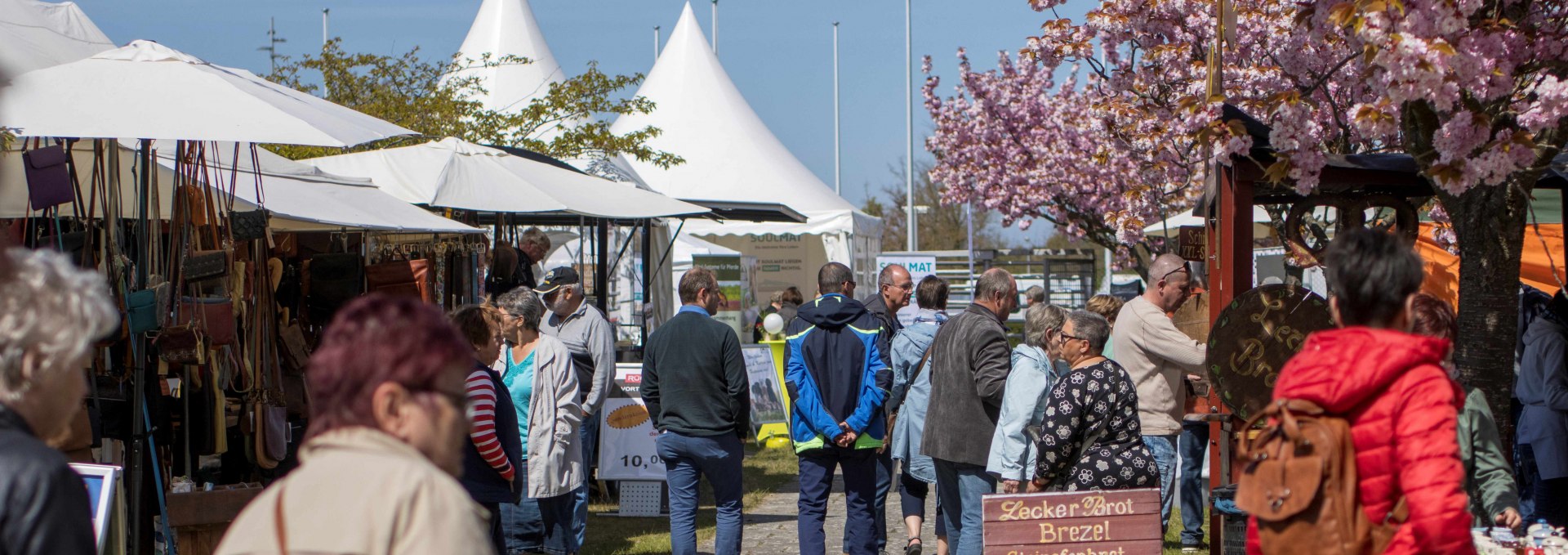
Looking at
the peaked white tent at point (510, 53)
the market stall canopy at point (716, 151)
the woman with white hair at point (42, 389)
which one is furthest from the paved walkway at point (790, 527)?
the peaked white tent at point (510, 53)

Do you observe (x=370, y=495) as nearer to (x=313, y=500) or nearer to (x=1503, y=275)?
(x=313, y=500)

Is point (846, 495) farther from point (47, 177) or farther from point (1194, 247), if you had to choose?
point (47, 177)

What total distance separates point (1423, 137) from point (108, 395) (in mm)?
5467

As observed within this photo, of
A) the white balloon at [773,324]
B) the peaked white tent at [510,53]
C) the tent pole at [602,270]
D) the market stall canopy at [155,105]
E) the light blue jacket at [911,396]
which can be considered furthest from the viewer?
the peaked white tent at [510,53]

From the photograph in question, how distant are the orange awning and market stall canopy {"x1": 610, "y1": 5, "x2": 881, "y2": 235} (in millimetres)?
11567

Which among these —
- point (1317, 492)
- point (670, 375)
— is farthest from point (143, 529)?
point (1317, 492)

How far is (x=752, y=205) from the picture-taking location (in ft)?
51.3

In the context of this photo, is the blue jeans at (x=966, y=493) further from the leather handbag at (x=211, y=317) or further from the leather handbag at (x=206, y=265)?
the leather handbag at (x=206, y=265)

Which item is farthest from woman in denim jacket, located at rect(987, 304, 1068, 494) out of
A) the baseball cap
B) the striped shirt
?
the baseball cap

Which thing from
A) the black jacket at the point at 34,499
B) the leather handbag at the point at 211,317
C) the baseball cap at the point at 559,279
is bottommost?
the black jacket at the point at 34,499

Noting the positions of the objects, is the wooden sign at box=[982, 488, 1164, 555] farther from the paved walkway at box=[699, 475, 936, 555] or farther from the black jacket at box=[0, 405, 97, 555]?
the black jacket at box=[0, 405, 97, 555]

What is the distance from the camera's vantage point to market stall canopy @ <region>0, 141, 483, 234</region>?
279 inches

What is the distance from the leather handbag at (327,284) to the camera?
Result: 8711 millimetres

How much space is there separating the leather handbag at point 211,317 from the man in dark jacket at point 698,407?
2006 mm
